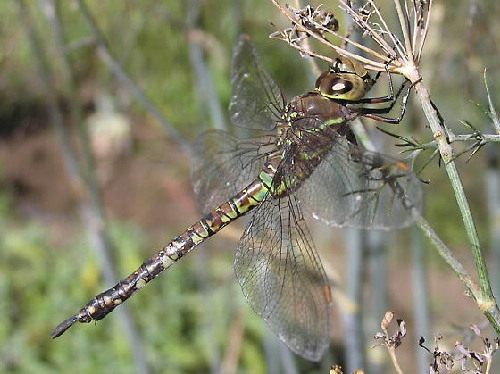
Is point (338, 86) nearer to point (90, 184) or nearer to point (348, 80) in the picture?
point (348, 80)

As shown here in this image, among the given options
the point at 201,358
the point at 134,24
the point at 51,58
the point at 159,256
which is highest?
the point at 51,58

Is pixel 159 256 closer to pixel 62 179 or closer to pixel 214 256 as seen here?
pixel 214 256

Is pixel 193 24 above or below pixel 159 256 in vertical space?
above

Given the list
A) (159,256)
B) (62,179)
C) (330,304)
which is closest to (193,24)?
(159,256)

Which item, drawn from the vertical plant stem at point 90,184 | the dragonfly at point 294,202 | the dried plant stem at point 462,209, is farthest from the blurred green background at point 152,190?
the dried plant stem at point 462,209

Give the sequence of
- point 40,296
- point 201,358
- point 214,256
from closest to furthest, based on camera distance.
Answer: point 201,358
point 40,296
point 214,256

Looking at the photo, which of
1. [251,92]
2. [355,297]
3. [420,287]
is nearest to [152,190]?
[420,287]

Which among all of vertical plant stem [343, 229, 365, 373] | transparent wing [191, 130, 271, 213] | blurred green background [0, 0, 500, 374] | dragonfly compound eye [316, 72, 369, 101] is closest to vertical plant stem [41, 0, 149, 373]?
blurred green background [0, 0, 500, 374]

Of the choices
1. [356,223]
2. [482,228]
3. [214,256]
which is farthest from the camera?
[482,228]

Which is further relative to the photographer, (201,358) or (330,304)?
(201,358)
